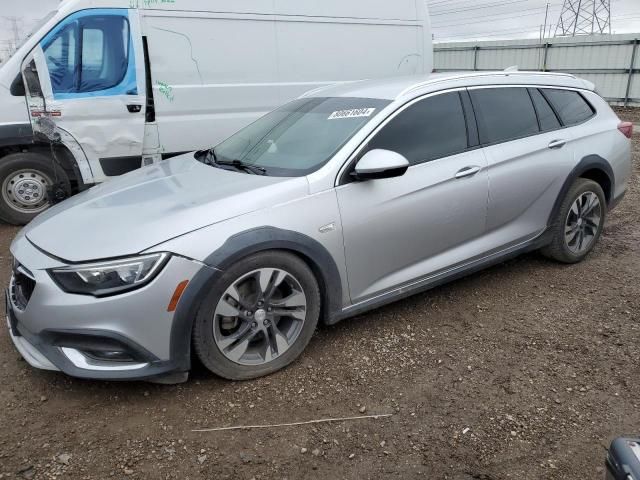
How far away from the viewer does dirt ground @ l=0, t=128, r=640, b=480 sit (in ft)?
7.79

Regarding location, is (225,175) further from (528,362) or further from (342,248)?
(528,362)

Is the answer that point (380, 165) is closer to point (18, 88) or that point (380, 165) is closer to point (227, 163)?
point (227, 163)

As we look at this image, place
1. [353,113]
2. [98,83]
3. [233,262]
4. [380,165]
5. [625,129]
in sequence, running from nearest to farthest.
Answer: [233,262], [380,165], [353,113], [625,129], [98,83]

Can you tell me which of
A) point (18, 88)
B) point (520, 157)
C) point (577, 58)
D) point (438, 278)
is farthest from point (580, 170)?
point (577, 58)

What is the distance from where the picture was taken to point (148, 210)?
9.40ft

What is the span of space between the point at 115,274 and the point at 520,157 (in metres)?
2.85

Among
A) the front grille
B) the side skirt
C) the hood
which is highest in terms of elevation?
the hood

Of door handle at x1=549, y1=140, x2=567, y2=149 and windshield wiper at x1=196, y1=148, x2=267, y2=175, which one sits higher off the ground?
windshield wiper at x1=196, y1=148, x2=267, y2=175

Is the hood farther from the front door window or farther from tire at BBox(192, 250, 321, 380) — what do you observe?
the front door window

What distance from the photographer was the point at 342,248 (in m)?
3.05

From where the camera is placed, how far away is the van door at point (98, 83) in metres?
5.56

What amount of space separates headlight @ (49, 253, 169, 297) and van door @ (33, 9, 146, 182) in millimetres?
3723

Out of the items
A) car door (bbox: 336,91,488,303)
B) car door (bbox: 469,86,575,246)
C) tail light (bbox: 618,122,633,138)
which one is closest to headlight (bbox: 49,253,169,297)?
car door (bbox: 336,91,488,303)

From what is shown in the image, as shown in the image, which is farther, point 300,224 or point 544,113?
point 544,113
